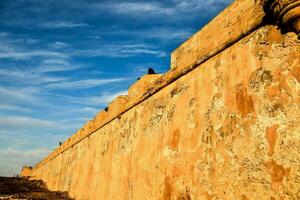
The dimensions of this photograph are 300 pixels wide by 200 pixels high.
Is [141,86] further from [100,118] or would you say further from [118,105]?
[100,118]

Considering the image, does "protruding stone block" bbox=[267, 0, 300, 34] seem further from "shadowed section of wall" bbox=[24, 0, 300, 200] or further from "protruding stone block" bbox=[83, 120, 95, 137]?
"protruding stone block" bbox=[83, 120, 95, 137]

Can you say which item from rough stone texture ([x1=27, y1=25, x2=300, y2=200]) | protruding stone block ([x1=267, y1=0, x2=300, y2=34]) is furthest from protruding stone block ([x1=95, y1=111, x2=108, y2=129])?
protruding stone block ([x1=267, y1=0, x2=300, y2=34])

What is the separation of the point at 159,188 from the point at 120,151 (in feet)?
7.25

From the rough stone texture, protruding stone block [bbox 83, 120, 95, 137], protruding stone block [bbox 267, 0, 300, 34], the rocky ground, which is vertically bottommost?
the rocky ground

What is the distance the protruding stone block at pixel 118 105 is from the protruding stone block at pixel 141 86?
440mm

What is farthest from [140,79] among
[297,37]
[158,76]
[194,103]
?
[297,37]

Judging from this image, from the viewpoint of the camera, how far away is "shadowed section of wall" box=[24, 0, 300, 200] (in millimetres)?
2750

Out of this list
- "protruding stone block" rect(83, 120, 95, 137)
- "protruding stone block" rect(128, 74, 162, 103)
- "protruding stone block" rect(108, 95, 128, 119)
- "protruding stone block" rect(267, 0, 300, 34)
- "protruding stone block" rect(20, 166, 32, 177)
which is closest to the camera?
"protruding stone block" rect(267, 0, 300, 34)

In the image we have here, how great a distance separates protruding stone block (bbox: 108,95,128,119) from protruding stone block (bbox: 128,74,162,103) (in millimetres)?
440

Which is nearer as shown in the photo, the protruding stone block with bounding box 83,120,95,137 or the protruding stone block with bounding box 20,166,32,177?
the protruding stone block with bounding box 83,120,95,137

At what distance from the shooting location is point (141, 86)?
6.24 meters

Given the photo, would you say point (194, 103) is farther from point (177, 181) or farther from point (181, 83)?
point (177, 181)

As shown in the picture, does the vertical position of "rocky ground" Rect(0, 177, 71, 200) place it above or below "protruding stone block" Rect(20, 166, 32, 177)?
below

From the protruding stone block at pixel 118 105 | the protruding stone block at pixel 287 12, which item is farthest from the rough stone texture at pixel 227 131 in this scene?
the protruding stone block at pixel 118 105
